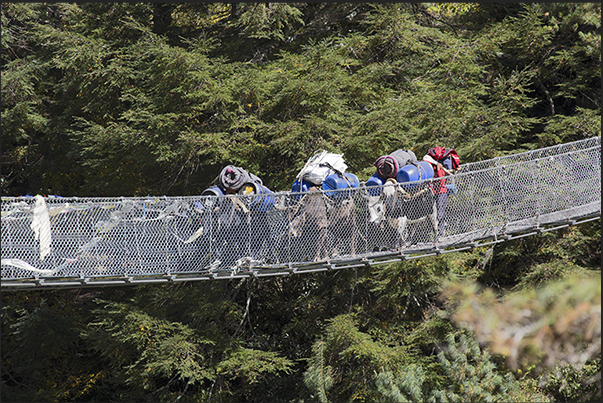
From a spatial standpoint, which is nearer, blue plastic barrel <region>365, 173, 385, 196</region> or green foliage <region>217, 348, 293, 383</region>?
blue plastic barrel <region>365, 173, 385, 196</region>

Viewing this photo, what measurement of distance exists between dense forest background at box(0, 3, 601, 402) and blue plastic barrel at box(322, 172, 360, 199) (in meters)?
2.37

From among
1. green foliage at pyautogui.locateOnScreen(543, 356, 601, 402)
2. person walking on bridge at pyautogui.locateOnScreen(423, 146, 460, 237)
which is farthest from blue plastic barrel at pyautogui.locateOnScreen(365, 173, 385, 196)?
green foliage at pyautogui.locateOnScreen(543, 356, 601, 402)

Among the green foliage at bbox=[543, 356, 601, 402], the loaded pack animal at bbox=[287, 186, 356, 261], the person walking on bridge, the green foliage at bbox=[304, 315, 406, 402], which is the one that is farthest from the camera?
the green foliage at bbox=[304, 315, 406, 402]

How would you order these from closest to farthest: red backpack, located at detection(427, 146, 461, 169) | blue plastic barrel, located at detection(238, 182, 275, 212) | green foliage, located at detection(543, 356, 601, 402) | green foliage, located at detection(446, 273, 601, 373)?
green foliage, located at detection(446, 273, 601, 373), blue plastic barrel, located at detection(238, 182, 275, 212), red backpack, located at detection(427, 146, 461, 169), green foliage, located at detection(543, 356, 601, 402)

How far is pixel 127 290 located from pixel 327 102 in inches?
175

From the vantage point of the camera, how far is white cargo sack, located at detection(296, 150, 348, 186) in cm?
632

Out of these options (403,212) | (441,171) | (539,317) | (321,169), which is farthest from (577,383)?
(539,317)

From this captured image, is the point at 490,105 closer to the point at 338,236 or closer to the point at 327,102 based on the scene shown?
the point at 327,102

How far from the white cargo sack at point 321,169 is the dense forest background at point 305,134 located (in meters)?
2.35

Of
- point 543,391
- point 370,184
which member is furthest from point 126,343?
point 543,391

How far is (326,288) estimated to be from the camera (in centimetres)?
984

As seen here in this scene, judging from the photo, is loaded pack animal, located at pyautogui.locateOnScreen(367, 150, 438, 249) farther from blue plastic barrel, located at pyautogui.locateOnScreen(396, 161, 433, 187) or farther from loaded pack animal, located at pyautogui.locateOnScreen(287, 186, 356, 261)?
loaded pack animal, located at pyautogui.locateOnScreen(287, 186, 356, 261)

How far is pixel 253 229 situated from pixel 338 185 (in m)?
0.87

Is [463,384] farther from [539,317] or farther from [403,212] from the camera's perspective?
[539,317]
